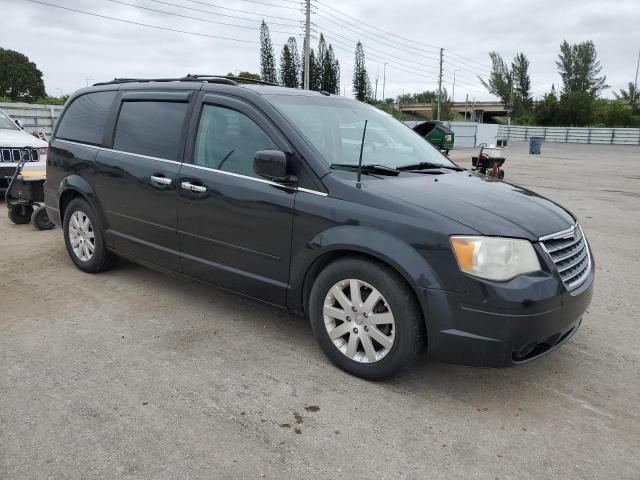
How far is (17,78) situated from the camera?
250 ft

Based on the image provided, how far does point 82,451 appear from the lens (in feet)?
8.34

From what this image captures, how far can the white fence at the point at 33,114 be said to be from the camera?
19156mm

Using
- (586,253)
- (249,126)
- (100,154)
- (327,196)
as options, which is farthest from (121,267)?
(586,253)

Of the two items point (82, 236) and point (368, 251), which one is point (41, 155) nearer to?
point (82, 236)

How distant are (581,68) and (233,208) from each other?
10453 centimetres

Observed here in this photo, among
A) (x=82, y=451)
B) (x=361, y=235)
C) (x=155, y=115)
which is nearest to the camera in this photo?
(x=82, y=451)

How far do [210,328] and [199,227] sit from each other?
75 cm

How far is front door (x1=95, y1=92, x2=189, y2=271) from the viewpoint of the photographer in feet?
13.6

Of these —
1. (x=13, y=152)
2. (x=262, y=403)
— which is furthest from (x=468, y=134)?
(x=262, y=403)

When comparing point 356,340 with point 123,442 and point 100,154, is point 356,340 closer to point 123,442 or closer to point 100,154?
point 123,442

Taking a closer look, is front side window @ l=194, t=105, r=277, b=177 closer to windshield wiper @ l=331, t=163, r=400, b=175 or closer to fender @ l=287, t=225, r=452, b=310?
windshield wiper @ l=331, t=163, r=400, b=175

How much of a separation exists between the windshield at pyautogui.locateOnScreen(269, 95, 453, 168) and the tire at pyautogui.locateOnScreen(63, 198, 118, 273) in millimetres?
2260

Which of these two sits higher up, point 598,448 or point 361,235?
point 361,235

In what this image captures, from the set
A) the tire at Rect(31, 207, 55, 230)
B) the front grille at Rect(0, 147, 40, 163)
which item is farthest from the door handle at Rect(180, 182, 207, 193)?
the front grille at Rect(0, 147, 40, 163)
